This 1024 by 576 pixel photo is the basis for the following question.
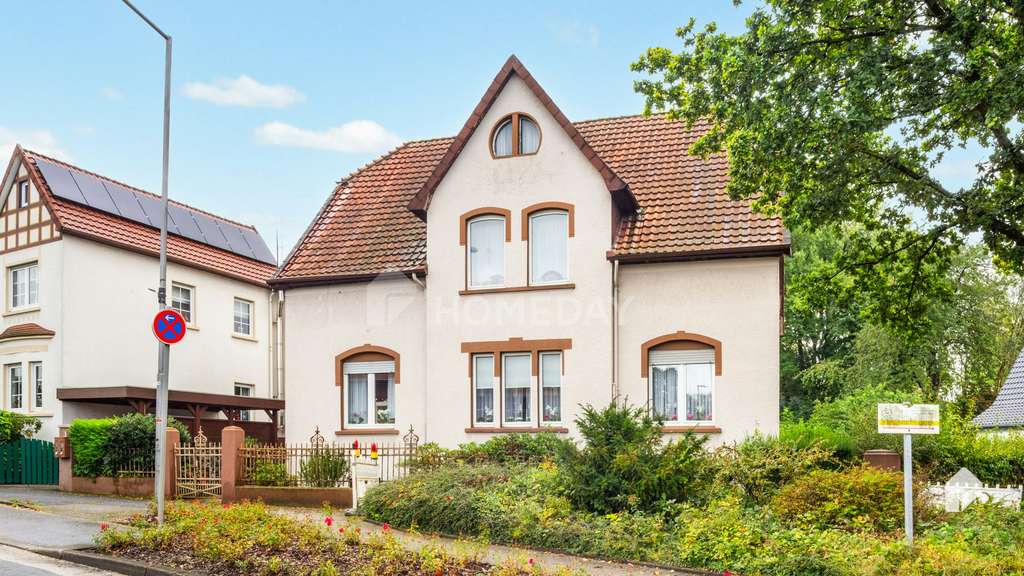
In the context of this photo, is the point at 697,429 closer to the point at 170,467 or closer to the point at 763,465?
the point at 763,465

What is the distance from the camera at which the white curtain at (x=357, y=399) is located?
2323 cm

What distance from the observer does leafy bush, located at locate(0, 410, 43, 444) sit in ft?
86.8

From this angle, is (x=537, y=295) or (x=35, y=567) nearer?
(x=35, y=567)

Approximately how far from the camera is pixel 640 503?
13.9 meters

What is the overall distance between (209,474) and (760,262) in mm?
12205

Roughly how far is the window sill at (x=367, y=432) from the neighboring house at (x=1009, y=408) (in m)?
22.5

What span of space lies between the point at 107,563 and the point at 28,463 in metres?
16.4

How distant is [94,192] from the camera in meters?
30.4

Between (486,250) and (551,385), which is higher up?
(486,250)

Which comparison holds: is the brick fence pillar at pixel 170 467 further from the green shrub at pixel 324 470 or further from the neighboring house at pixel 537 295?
the neighboring house at pixel 537 295

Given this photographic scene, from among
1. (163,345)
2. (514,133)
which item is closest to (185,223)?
(514,133)

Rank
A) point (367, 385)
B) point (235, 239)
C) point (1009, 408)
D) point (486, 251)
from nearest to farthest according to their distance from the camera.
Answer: point (486, 251) → point (367, 385) → point (1009, 408) → point (235, 239)

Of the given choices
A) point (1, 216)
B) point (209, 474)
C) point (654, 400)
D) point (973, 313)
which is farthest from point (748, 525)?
point (973, 313)

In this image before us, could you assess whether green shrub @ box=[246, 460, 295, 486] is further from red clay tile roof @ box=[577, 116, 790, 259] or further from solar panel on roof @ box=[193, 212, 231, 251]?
solar panel on roof @ box=[193, 212, 231, 251]
